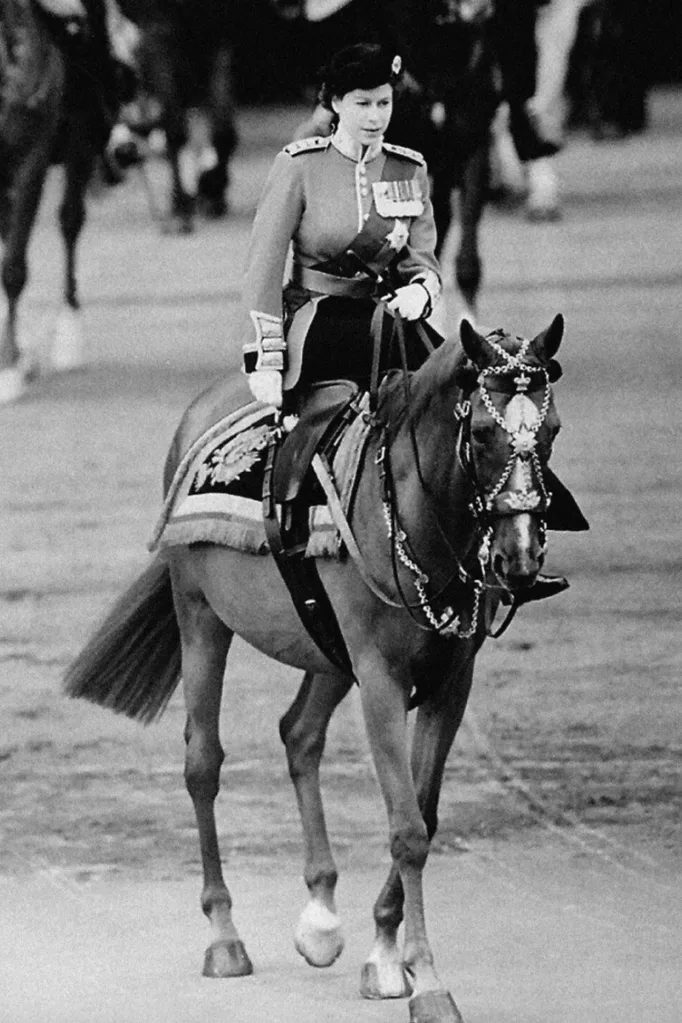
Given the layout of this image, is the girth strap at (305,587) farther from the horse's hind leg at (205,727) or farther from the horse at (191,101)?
the horse at (191,101)

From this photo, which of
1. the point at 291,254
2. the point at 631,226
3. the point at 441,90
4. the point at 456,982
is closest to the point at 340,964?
the point at 456,982

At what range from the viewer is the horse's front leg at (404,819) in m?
7.93

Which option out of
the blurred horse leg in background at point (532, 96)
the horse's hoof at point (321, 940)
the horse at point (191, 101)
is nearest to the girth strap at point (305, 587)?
the horse's hoof at point (321, 940)

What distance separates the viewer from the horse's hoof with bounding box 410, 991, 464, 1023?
788 centimetres

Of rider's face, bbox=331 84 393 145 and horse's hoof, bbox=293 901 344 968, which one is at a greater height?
rider's face, bbox=331 84 393 145

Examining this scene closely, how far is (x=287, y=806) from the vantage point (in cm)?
1066

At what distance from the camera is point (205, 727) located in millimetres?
8930

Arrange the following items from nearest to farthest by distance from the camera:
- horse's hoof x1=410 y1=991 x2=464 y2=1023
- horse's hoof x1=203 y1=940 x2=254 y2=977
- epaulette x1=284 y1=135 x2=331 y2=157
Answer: horse's hoof x1=410 y1=991 x2=464 y2=1023 < epaulette x1=284 y1=135 x2=331 y2=157 < horse's hoof x1=203 y1=940 x2=254 y2=977

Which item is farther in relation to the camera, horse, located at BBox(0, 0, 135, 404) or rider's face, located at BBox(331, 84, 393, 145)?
horse, located at BBox(0, 0, 135, 404)

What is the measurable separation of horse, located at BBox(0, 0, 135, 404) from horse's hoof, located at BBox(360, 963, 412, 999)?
11.0 metres

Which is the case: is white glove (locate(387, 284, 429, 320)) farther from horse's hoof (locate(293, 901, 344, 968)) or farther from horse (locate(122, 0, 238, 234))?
horse (locate(122, 0, 238, 234))

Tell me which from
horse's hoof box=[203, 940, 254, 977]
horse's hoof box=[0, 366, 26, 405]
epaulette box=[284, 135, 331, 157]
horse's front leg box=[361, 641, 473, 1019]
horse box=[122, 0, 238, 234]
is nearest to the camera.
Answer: horse's front leg box=[361, 641, 473, 1019]

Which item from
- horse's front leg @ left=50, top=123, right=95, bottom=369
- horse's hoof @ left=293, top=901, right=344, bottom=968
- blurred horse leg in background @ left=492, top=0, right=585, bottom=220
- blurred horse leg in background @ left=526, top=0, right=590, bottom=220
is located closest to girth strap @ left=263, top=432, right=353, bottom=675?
horse's hoof @ left=293, top=901, right=344, bottom=968

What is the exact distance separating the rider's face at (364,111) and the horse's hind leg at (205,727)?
125cm
